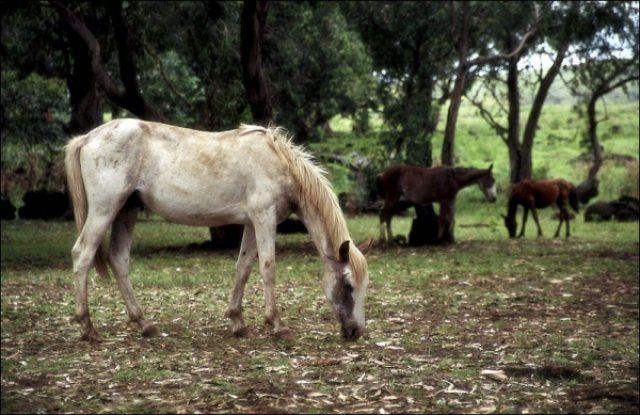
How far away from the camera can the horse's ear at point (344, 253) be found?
8.86 metres

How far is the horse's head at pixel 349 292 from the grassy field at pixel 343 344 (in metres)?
A: 0.22

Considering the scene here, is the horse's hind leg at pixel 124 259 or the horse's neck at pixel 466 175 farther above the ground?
the horse's neck at pixel 466 175

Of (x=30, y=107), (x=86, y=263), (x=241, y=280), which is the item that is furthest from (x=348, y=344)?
(x=30, y=107)

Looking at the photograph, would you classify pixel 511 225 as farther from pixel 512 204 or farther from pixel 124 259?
pixel 124 259

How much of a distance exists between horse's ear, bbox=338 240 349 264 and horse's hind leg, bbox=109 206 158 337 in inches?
77.0

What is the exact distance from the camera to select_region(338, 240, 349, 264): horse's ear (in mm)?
8859

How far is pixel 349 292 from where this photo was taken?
896 centimetres

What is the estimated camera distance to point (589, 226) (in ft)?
85.5

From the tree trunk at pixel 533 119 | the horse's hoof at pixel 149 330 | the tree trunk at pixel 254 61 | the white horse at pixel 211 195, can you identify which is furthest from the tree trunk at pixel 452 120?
the horse's hoof at pixel 149 330

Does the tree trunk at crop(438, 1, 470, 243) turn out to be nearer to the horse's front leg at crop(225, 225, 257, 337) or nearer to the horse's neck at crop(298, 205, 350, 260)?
the horse's front leg at crop(225, 225, 257, 337)

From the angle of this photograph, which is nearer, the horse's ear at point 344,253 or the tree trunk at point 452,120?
the horse's ear at point 344,253

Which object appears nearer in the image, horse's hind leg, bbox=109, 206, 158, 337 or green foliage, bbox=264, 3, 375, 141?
horse's hind leg, bbox=109, 206, 158, 337

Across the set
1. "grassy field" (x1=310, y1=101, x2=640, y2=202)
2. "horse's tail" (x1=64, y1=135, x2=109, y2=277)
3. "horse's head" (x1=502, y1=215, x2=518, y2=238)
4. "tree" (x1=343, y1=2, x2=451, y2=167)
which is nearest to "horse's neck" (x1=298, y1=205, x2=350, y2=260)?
"horse's tail" (x1=64, y1=135, x2=109, y2=277)

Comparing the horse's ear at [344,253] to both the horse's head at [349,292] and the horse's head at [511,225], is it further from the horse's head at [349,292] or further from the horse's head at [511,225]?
the horse's head at [511,225]
